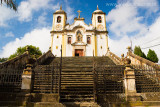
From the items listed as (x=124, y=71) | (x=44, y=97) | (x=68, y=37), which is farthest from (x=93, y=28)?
(x=44, y=97)

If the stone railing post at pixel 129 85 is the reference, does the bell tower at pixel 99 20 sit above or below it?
above

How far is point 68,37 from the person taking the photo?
23.8 metres

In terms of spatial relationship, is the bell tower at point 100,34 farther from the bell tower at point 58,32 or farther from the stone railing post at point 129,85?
the stone railing post at point 129,85

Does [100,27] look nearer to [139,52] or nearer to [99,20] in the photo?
[99,20]

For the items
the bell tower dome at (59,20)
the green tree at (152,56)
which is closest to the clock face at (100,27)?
the bell tower dome at (59,20)

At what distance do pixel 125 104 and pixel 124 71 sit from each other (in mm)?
1705

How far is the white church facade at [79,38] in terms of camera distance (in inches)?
902

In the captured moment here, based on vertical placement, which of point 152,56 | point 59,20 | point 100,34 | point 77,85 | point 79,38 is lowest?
point 77,85

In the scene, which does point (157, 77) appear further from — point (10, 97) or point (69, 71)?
point (10, 97)

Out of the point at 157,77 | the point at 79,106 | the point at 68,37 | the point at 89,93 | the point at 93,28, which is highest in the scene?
the point at 93,28

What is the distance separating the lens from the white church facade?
75.2 ft

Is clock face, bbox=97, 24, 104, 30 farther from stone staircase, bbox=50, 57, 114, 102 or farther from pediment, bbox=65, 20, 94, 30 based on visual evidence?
stone staircase, bbox=50, 57, 114, 102

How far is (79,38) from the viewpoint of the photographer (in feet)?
77.6

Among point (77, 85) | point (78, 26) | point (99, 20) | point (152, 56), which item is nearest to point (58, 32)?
point (78, 26)
